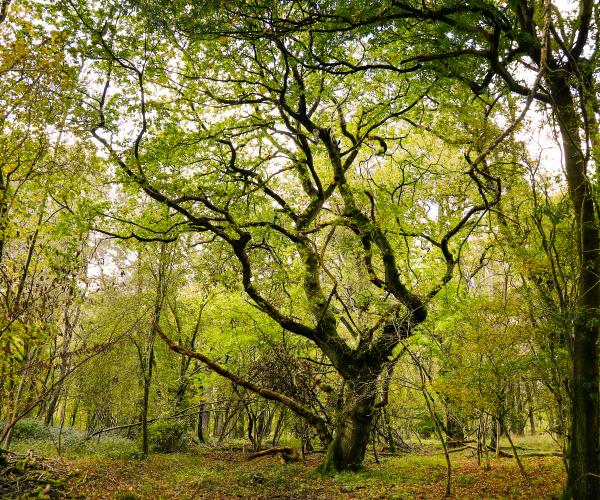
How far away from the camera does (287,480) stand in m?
9.00

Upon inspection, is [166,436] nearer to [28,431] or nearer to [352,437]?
[28,431]

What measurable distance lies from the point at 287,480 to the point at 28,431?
9.99 m

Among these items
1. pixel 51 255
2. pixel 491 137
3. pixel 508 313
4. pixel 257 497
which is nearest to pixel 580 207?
pixel 491 137

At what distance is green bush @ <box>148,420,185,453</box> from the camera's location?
13078mm

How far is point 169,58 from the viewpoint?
8320 mm

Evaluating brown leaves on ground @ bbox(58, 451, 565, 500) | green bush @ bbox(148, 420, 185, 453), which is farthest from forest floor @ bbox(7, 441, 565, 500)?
green bush @ bbox(148, 420, 185, 453)

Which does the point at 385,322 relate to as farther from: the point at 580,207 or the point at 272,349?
the point at 580,207

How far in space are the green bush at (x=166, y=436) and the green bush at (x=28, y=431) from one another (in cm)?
348

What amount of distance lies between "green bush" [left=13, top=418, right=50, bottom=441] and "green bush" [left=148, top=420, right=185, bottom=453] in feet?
11.4

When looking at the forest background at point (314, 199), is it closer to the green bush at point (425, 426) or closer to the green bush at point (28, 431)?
the green bush at point (28, 431)

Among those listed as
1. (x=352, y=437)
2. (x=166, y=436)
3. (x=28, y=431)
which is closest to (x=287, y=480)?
(x=352, y=437)

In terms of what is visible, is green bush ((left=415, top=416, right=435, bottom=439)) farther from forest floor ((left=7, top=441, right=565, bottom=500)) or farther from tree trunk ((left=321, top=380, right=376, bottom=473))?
tree trunk ((left=321, top=380, right=376, bottom=473))

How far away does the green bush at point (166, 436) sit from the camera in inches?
515

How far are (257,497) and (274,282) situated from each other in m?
4.79
